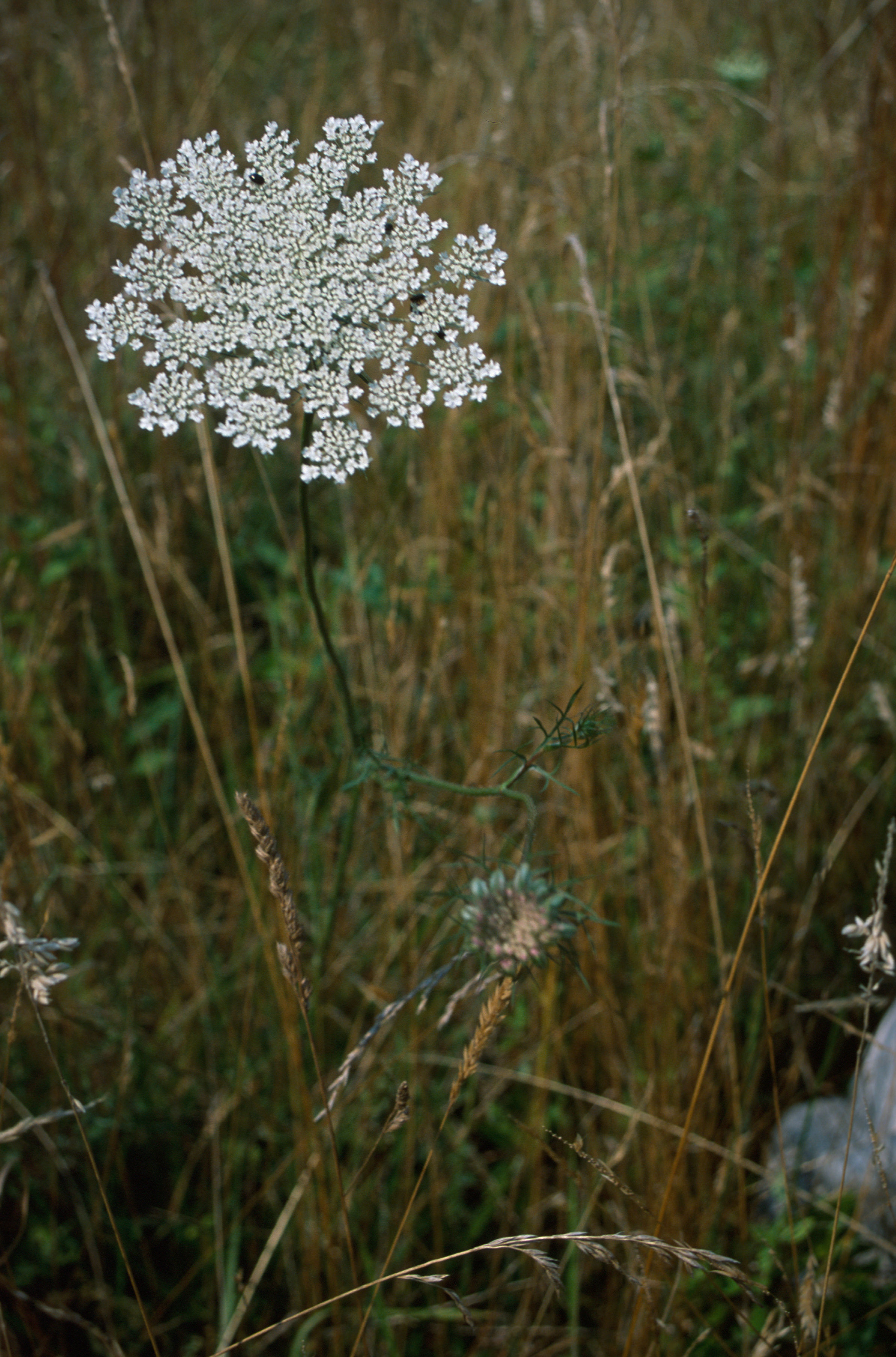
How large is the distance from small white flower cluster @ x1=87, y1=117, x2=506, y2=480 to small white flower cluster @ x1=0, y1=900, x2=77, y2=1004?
0.55m

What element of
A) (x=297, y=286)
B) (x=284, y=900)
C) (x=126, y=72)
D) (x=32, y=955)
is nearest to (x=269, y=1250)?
(x=32, y=955)

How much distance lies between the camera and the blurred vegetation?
62.9 inches

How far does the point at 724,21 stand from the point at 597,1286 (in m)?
4.70

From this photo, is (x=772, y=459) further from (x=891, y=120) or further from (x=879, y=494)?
(x=891, y=120)

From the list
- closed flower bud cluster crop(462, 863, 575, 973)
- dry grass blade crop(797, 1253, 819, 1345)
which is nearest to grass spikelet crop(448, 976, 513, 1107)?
closed flower bud cluster crop(462, 863, 575, 973)

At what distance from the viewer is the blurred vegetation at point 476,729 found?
160cm

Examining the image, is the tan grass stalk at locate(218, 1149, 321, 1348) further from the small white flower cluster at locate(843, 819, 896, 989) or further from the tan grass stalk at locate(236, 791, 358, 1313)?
the small white flower cluster at locate(843, 819, 896, 989)

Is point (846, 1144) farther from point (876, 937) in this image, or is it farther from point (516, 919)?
point (516, 919)

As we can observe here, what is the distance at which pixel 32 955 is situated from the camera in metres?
1.08

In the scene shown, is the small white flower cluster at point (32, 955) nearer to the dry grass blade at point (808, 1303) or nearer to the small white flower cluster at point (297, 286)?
the small white flower cluster at point (297, 286)

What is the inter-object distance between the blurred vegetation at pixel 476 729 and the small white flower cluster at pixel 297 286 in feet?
1.15

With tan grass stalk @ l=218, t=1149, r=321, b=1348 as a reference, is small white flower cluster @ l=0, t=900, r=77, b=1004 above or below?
above

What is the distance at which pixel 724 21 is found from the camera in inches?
164

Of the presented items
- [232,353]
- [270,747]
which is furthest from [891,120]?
[270,747]
